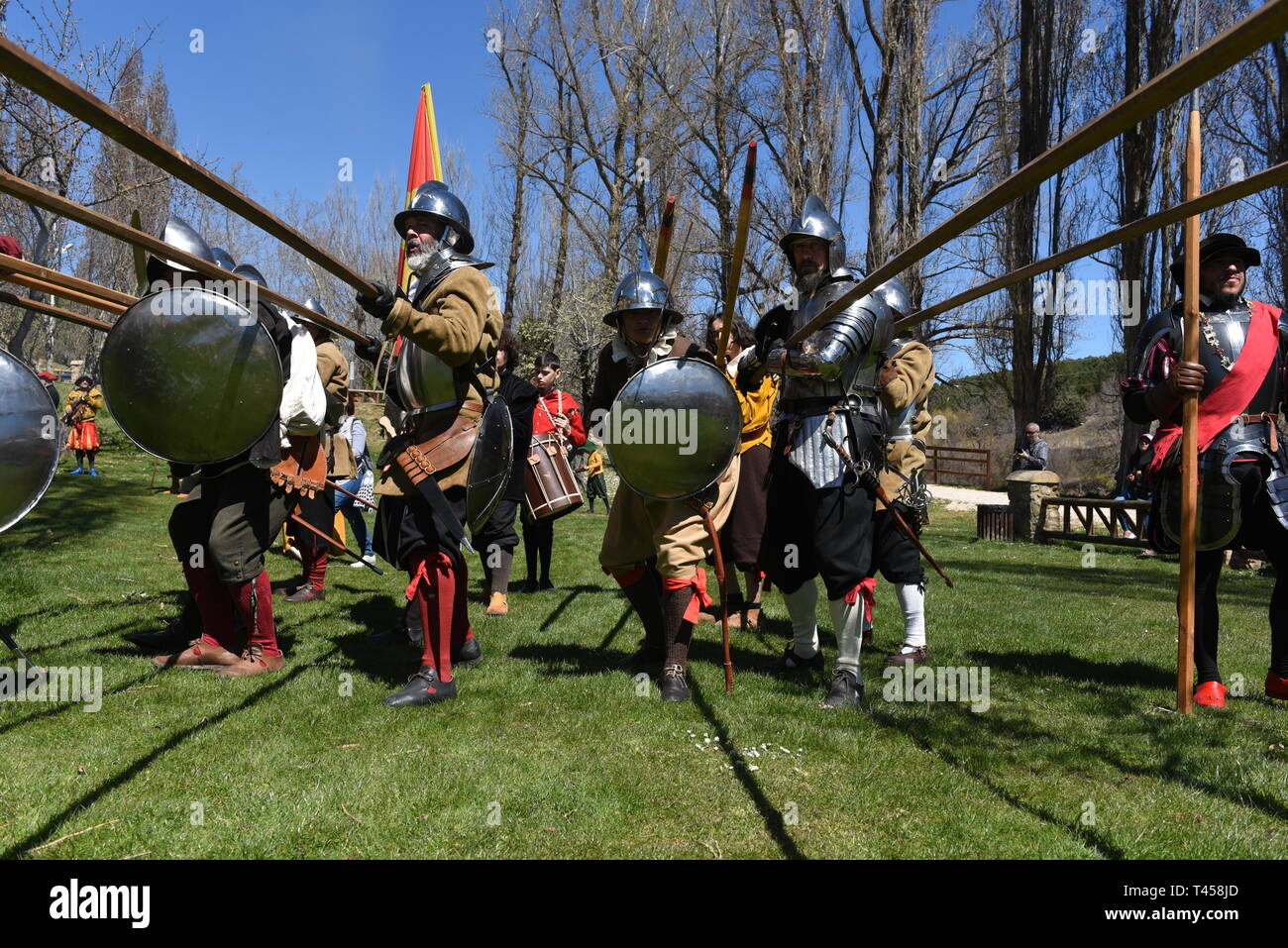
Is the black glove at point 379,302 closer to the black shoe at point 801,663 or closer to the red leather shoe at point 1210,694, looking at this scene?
the black shoe at point 801,663

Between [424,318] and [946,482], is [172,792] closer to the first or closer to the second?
[424,318]

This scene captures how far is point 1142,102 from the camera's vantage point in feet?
5.79

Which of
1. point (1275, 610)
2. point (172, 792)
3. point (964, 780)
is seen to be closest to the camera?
point (172, 792)

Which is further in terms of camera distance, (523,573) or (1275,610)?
(523,573)

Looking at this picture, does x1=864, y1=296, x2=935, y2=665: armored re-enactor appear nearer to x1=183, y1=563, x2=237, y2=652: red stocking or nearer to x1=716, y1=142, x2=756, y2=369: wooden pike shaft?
x1=716, y1=142, x2=756, y2=369: wooden pike shaft

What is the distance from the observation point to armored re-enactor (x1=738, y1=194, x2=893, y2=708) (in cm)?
381

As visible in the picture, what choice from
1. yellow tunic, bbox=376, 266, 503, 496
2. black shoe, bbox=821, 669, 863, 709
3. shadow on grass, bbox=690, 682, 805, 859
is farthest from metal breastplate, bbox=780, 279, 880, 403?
shadow on grass, bbox=690, 682, 805, 859

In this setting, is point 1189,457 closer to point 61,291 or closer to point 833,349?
point 833,349

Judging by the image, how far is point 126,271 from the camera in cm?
2270

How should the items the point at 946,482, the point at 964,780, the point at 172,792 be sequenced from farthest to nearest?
the point at 946,482 → the point at 964,780 → the point at 172,792

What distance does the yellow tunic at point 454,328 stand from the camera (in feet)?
10.9

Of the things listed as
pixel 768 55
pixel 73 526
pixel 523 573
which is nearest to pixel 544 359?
pixel 523 573

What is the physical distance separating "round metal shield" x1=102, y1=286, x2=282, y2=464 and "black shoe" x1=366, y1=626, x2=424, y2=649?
84.5 inches

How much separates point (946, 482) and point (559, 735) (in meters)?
25.8
